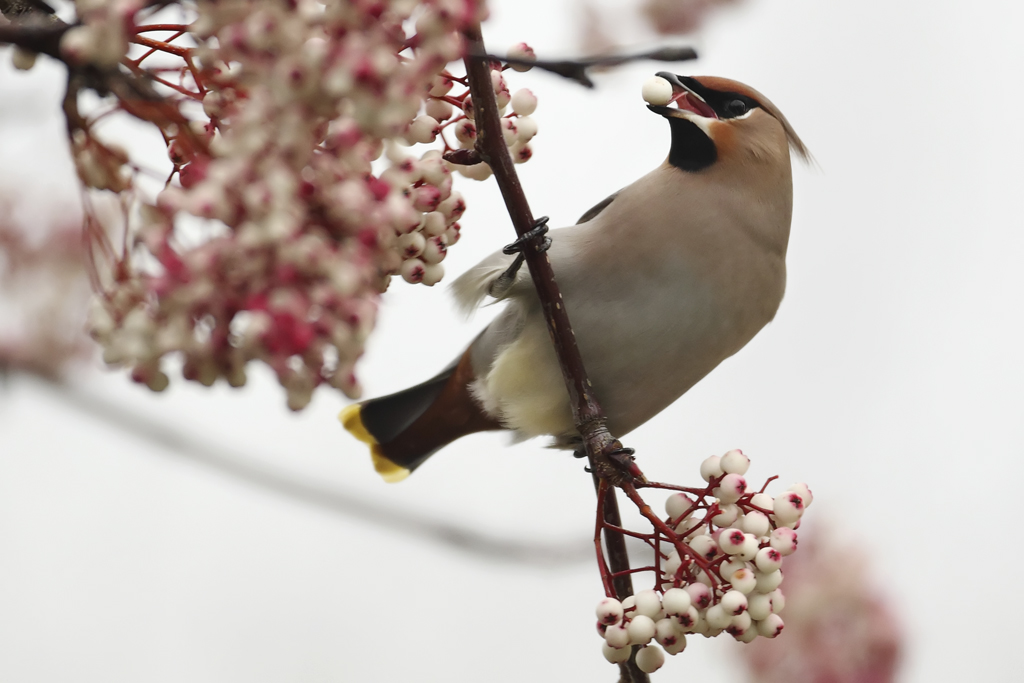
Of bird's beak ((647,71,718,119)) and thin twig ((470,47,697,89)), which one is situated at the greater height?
bird's beak ((647,71,718,119))

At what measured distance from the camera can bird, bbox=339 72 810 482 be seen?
2234mm

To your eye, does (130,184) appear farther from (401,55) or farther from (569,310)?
(569,310)

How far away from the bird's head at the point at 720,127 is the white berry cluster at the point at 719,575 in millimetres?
979

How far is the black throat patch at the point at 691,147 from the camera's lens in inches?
92.6

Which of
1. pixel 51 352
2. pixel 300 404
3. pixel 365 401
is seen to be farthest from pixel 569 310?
pixel 300 404

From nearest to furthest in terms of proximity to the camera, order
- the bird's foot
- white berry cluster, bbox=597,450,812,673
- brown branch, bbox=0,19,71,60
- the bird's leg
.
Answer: brown branch, bbox=0,19,71,60 → white berry cluster, bbox=597,450,812,673 → the bird's foot → the bird's leg

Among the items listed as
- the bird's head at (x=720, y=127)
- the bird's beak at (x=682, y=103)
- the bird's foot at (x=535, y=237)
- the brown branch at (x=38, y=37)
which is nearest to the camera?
the brown branch at (x=38, y=37)

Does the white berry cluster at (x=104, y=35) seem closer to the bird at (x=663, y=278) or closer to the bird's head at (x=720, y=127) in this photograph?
the bird at (x=663, y=278)

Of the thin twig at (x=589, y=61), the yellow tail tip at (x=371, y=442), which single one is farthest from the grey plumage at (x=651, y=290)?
the thin twig at (x=589, y=61)

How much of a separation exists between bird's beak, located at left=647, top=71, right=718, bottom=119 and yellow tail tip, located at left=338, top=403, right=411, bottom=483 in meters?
1.04

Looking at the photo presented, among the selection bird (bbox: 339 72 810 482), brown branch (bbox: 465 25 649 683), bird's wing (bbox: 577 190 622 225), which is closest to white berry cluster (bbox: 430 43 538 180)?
brown branch (bbox: 465 25 649 683)

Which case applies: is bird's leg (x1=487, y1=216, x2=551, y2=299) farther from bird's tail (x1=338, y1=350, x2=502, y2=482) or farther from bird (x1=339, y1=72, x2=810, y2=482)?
bird's tail (x1=338, y1=350, x2=502, y2=482)

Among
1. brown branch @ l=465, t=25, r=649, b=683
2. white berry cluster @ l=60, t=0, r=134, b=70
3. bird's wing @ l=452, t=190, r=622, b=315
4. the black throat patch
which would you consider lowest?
white berry cluster @ l=60, t=0, r=134, b=70

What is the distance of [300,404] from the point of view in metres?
0.94
